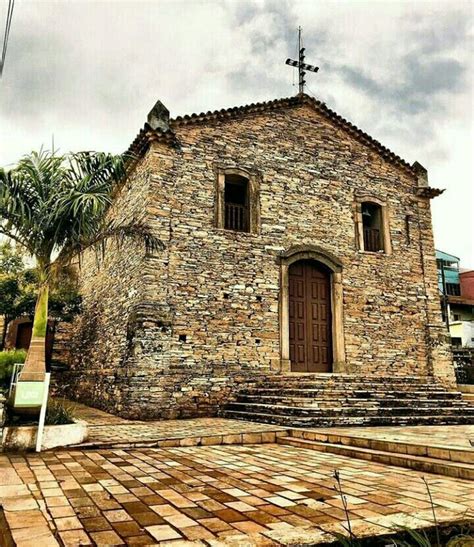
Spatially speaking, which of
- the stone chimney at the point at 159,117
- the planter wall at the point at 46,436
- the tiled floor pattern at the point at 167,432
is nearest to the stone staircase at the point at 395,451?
the tiled floor pattern at the point at 167,432

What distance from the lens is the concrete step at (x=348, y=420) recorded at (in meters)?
7.66

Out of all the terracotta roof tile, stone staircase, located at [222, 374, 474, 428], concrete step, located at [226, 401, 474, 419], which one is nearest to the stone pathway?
concrete step, located at [226, 401, 474, 419]

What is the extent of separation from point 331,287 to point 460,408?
424cm

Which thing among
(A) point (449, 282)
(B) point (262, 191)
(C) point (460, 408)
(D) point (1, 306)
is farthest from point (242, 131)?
(A) point (449, 282)

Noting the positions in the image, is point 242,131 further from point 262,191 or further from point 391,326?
point 391,326

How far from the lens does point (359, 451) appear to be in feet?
17.2

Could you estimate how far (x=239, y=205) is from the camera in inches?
460

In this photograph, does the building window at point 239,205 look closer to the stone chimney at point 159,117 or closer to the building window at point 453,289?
the stone chimney at point 159,117

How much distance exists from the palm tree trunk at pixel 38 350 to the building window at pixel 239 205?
5788 millimetres

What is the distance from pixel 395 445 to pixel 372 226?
365 inches

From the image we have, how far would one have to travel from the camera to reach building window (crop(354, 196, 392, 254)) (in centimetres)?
1289

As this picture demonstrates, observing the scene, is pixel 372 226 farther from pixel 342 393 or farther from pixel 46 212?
pixel 46 212

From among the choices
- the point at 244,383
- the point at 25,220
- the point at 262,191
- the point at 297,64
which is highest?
the point at 297,64

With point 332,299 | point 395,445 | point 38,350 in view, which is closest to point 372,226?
point 332,299
